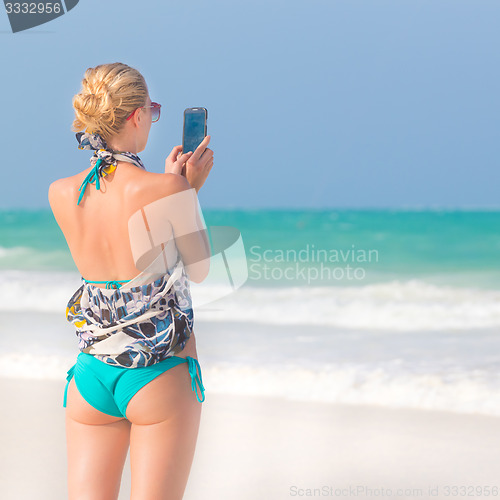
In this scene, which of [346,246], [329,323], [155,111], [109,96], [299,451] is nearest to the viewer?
[109,96]

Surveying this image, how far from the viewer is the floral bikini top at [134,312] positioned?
1509mm

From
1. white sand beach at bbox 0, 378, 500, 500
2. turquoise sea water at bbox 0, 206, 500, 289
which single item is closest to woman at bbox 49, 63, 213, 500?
white sand beach at bbox 0, 378, 500, 500

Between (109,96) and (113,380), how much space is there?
0.75 meters

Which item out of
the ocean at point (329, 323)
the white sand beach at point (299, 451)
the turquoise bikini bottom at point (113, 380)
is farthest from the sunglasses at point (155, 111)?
the white sand beach at point (299, 451)

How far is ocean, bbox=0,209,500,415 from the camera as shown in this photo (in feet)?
15.3

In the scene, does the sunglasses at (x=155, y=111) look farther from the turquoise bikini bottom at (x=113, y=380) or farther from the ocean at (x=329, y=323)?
the turquoise bikini bottom at (x=113, y=380)

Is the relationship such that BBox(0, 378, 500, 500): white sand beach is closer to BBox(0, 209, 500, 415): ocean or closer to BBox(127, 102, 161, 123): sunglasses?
BBox(0, 209, 500, 415): ocean

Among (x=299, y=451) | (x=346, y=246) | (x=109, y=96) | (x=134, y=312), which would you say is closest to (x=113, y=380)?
(x=134, y=312)

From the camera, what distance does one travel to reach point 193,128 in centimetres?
175

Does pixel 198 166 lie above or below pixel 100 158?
below

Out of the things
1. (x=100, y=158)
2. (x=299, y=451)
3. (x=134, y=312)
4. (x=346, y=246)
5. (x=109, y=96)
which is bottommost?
(x=346, y=246)

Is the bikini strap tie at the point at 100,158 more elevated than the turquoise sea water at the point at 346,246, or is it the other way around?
the bikini strap tie at the point at 100,158

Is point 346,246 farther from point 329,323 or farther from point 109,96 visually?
Answer: point 109,96

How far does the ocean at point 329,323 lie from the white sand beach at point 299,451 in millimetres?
318
